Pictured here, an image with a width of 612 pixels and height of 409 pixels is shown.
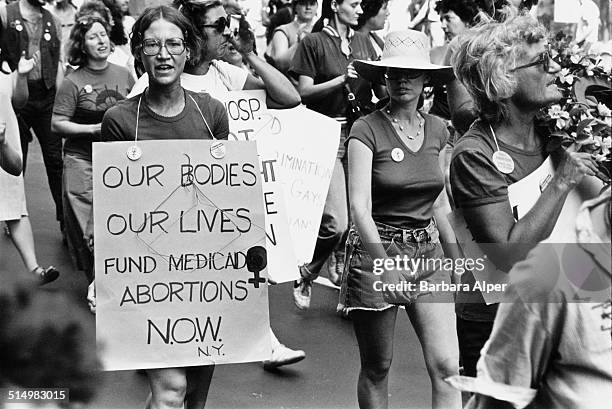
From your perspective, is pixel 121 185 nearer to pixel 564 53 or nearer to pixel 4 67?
pixel 564 53

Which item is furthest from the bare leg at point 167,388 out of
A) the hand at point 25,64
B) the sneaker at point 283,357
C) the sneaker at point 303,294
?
the hand at point 25,64

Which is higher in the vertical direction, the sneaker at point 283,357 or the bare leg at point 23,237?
the bare leg at point 23,237

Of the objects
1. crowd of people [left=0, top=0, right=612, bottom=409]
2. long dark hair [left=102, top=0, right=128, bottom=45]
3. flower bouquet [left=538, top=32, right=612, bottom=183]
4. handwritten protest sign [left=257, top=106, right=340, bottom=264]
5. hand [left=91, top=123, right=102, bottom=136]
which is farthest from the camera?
long dark hair [left=102, top=0, right=128, bottom=45]

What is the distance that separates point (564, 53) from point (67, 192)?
10.7 ft

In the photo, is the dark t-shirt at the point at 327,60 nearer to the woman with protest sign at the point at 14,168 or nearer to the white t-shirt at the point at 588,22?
the woman with protest sign at the point at 14,168

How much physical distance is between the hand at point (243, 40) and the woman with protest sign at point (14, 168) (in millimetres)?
1166

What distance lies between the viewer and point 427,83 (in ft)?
15.3

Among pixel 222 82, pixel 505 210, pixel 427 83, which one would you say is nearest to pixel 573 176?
pixel 505 210

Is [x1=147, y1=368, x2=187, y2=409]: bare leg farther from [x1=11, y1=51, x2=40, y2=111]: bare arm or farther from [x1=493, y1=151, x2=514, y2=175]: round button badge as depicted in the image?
[x1=11, y1=51, x2=40, y2=111]: bare arm

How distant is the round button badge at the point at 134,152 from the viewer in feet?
13.3

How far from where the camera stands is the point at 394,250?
4.31 metres

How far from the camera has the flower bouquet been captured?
3.52 metres

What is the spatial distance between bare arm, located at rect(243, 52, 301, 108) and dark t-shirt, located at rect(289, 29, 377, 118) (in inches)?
34.1

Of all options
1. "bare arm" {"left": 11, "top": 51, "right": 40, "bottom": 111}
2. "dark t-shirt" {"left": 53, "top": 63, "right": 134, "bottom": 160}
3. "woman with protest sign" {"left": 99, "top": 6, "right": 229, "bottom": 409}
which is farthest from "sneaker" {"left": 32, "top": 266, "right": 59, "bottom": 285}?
"woman with protest sign" {"left": 99, "top": 6, "right": 229, "bottom": 409}
